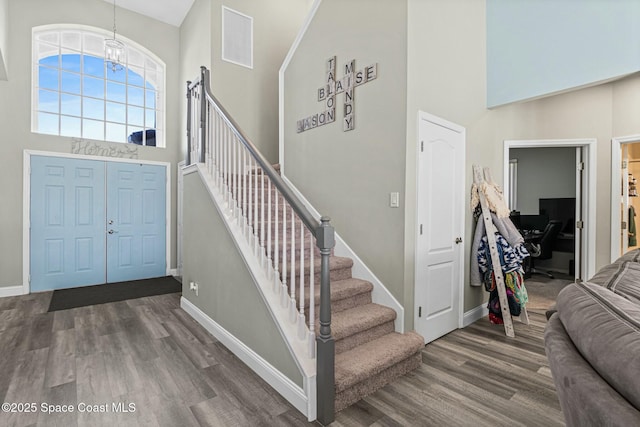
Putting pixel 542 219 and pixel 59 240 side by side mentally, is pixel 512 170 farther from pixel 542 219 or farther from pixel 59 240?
pixel 59 240

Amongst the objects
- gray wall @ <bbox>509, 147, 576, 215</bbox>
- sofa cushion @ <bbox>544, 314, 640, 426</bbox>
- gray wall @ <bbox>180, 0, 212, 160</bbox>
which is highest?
gray wall @ <bbox>180, 0, 212, 160</bbox>

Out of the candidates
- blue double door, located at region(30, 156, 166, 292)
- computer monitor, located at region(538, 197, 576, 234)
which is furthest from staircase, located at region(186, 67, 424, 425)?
computer monitor, located at region(538, 197, 576, 234)

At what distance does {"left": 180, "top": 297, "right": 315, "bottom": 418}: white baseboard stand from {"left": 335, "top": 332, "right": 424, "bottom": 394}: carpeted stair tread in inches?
10.3

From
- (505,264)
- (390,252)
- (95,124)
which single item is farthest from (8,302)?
(505,264)

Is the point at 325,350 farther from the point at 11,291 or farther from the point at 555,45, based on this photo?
the point at 11,291

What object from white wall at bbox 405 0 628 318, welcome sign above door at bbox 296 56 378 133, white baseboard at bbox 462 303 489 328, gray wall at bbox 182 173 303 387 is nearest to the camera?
gray wall at bbox 182 173 303 387

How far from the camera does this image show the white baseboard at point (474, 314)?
347 centimetres

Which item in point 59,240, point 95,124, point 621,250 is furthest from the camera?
point 95,124

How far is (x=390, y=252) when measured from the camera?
2.85 m

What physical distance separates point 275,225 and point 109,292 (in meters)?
3.77

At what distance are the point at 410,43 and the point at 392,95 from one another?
1.44 ft

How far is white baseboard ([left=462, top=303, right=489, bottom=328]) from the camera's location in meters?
3.47

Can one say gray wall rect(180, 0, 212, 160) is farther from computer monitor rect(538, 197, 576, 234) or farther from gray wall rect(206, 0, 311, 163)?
computer monitor rect(538, 197, 576, 234)

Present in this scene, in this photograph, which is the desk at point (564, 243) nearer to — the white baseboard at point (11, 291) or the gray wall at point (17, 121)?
the gray wall at point (17, 121)
